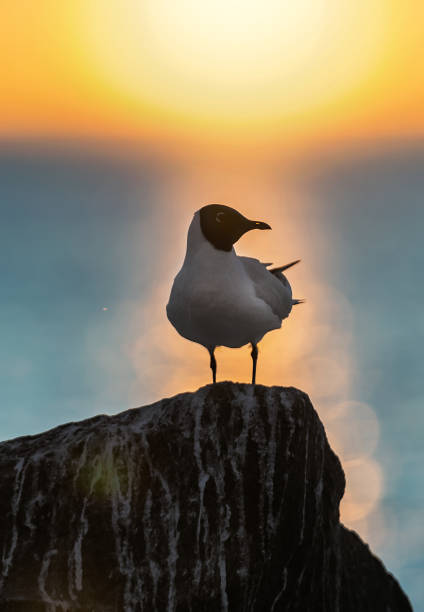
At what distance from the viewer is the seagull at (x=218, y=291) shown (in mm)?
12516

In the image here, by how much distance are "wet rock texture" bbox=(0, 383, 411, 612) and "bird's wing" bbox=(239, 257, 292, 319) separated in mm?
2286

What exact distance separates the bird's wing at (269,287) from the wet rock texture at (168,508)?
7.50 ft

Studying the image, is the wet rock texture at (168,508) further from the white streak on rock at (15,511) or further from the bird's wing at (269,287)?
the bird's wing at (269,287)

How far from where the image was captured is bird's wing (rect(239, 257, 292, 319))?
45.0ft

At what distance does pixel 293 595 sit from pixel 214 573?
195 cm

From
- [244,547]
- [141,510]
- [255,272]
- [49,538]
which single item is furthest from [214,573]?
[255,272]

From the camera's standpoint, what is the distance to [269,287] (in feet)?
46.2

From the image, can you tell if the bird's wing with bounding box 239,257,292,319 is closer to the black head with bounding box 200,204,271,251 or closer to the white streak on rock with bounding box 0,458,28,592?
the black head with bounding box 200,204,271,251

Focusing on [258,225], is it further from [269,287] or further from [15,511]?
[15,511]

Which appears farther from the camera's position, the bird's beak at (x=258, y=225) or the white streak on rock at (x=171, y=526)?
the bird's beak at (x=258, y=225)

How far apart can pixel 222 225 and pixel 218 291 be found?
127 cm

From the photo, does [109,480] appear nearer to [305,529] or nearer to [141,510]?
[141,510]

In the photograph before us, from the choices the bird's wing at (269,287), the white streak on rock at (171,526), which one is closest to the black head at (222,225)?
the bird's wing at (269,287)

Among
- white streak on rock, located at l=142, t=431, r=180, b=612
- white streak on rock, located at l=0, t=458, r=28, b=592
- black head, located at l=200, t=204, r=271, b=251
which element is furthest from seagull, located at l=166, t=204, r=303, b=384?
white streak on rock, located at l=0, t=458, r=28, b=592
